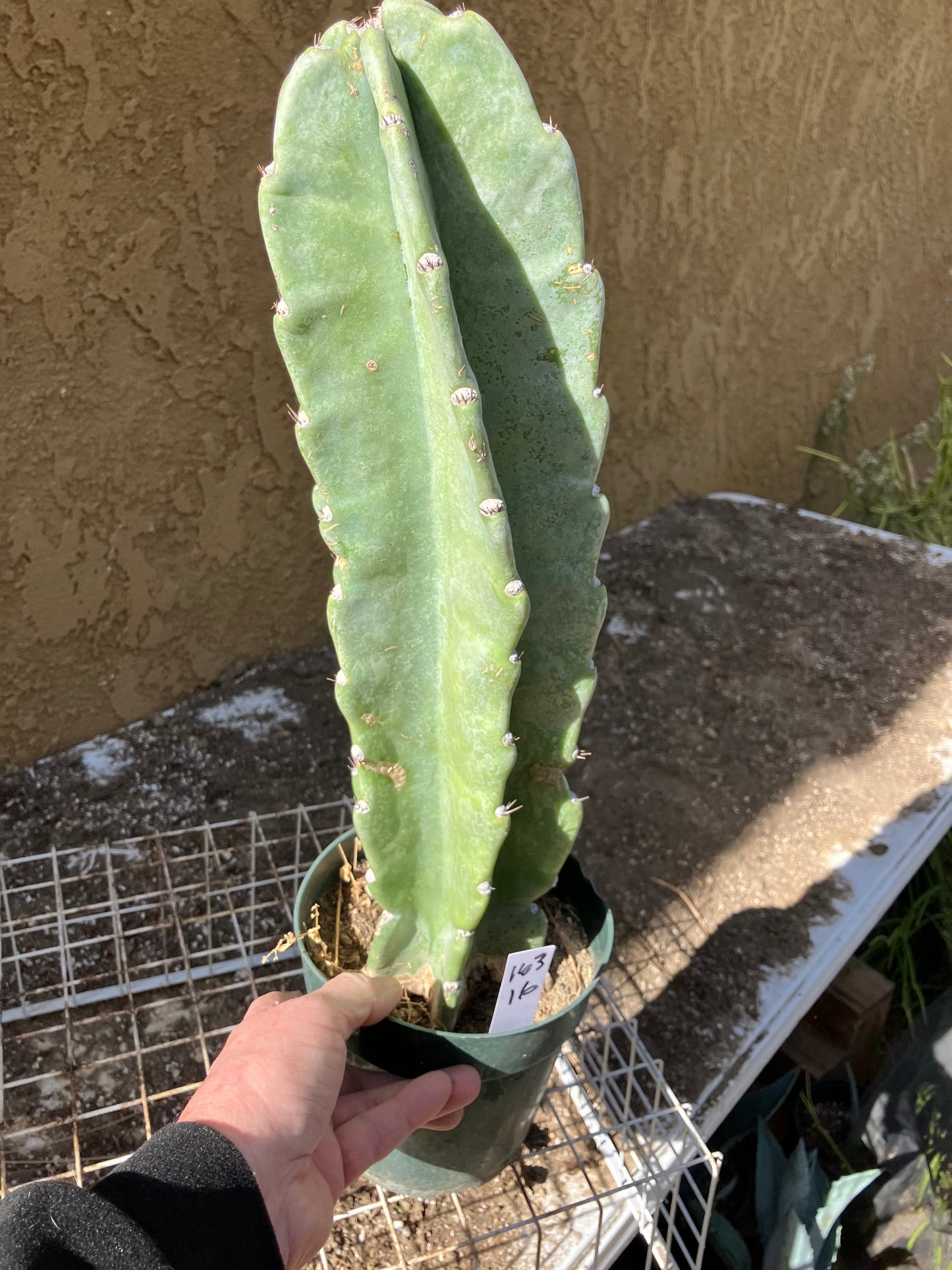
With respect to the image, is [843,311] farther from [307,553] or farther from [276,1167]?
[276,1167]

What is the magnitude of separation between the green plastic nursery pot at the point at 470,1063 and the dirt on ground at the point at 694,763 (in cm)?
40

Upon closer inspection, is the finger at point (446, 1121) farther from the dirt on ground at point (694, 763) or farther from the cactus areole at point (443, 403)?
the dirt on ground at point (694, 763)

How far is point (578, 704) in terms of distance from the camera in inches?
31.2

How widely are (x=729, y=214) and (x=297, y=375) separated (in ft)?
7.31

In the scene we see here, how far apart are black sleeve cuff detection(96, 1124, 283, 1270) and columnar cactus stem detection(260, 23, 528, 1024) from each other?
0.25 metres

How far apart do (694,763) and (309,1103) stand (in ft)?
4.14

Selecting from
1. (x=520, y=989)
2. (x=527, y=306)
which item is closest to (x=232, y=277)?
(x=527, y=306)

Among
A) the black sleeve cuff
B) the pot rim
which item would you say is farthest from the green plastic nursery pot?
the black sleeve cuff

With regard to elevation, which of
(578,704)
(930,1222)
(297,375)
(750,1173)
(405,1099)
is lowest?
(750,1173)

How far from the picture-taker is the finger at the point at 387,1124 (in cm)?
77

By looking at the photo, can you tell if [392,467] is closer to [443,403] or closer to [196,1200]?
[443,403]

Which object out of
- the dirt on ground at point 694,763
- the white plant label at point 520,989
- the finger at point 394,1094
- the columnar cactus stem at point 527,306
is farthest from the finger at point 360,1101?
the dirt on ground at point 694,763

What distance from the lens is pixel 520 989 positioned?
811 millimetres

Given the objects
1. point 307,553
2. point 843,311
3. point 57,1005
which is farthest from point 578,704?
point 843,311
